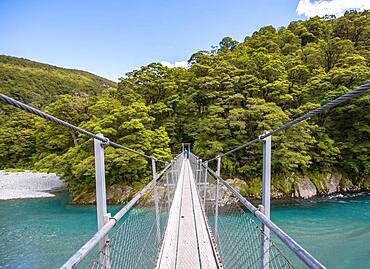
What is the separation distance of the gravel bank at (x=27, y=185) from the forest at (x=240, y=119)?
115cm

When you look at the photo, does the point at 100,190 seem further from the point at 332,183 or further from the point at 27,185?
the point at 27,185

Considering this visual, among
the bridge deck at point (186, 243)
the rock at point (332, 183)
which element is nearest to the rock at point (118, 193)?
the bridge deck at point (186, 243)

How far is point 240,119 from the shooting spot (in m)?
8.09

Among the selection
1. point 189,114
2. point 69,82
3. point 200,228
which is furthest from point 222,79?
point 69,82

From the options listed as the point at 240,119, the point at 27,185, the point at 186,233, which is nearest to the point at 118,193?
the point at 240,119

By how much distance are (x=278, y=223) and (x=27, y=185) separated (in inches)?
417

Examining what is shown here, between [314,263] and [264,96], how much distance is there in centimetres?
972

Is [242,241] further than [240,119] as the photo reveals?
No

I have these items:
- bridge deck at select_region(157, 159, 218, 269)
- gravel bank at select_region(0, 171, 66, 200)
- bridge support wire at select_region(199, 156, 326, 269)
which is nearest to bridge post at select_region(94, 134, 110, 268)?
bridge support wire at select_region(199, 156, 326, 269)

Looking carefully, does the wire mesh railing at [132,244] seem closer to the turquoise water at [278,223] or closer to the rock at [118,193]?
the turquoise water at [278,223]

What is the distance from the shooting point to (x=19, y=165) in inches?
553

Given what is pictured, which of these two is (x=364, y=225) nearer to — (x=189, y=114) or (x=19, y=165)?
(x=189, y=114)

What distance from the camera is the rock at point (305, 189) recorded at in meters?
7.62

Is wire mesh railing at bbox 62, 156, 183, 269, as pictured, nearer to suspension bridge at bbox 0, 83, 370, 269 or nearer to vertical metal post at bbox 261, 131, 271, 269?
suspension bridge at bbox 0, 83, 370, 269
